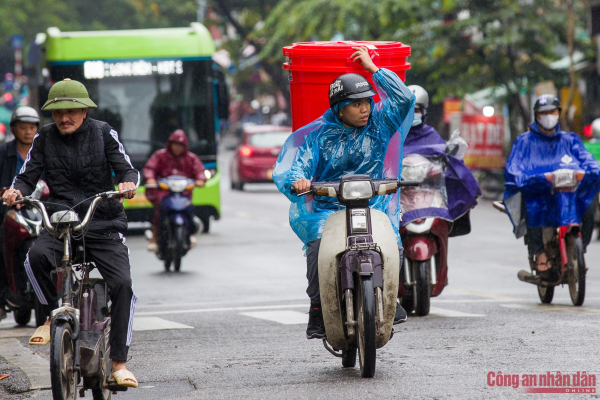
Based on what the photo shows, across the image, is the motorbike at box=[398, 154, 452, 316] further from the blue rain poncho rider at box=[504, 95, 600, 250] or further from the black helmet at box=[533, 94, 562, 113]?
the black helmet at box=[533, 94, 562, 113]

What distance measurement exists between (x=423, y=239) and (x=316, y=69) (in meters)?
1.96

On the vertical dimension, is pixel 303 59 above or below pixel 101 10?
below

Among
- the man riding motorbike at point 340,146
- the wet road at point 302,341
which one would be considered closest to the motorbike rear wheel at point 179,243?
the wet road at point 302,341

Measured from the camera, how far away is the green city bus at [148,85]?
18.1 metres

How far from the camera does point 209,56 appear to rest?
1845cm

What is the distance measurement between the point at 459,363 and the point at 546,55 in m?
20.9

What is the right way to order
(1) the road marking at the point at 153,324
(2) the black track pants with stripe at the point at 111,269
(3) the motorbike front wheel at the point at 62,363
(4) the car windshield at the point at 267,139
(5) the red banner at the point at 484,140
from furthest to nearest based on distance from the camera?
(4) the car windshield at the point at 267,139
(5) the red banner at the point at 484,140
(1) the road marking at the point at 153,324
(2) the black track pants with stripe at the point at 111,269
(3) the motorbike front wheel at the point at 62,363

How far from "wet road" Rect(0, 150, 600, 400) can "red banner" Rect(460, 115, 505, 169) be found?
12.4 m

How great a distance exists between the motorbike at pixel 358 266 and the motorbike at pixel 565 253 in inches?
145

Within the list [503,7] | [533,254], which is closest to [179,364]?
[533,254]

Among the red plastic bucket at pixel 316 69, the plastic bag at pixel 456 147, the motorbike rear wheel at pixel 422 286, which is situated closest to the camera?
the red plastic bucket at pixel 316 69

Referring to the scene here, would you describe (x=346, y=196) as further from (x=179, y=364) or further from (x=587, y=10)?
(x=587, y=10)

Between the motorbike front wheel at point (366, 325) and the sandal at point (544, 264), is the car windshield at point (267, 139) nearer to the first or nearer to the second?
the sandal at point (544, 264)

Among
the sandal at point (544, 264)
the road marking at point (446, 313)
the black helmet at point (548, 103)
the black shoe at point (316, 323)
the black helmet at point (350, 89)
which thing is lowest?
the road marking at point (446, 313)
